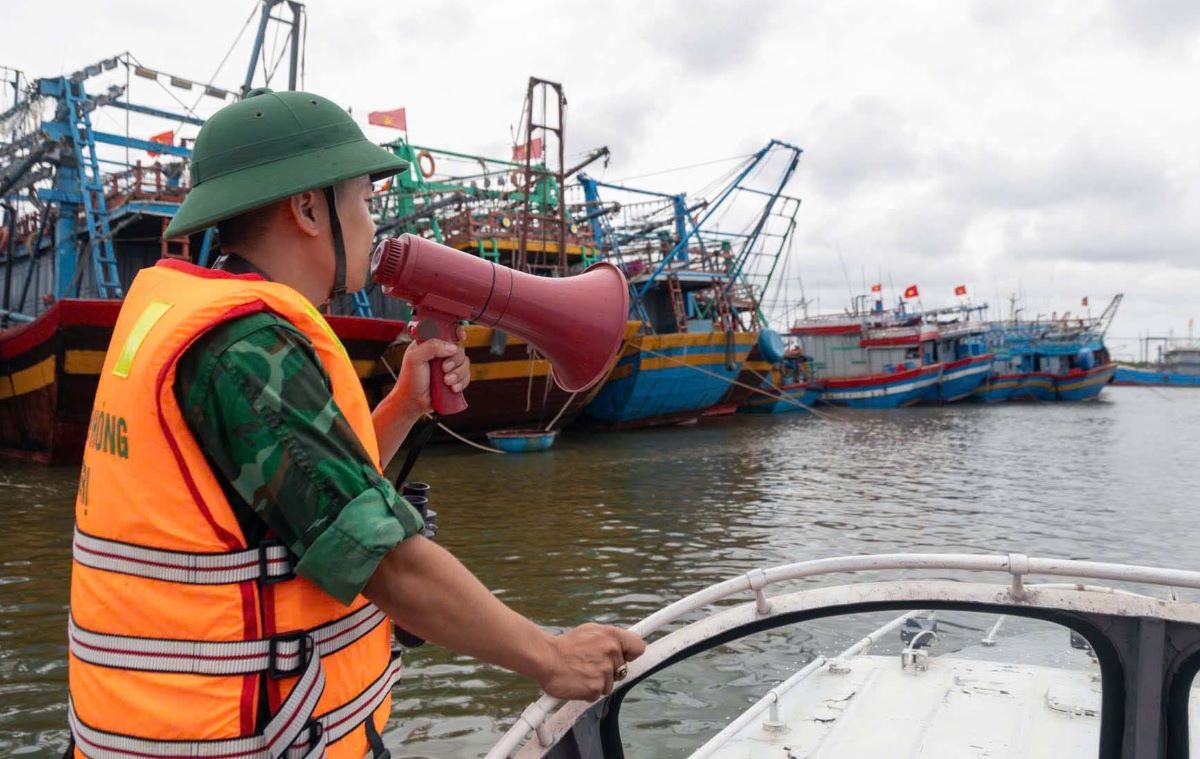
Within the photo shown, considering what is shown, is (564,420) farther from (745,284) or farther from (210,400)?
(210,400)

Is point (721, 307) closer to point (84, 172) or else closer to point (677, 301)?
point (677, 301)

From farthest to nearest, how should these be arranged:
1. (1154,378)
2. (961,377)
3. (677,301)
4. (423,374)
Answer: (1154,378) < (961,377) < (677,301) < (423,374)

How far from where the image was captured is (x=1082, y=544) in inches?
362

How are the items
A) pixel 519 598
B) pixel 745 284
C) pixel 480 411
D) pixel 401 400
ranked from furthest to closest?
pixel 745 284
pixel 480 411
pixel 519 598
pixel 401 400

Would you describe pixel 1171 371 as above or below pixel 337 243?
below

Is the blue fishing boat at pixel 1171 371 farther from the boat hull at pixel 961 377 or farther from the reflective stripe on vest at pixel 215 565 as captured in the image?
the reflective stripe on vest at pixel 215 565

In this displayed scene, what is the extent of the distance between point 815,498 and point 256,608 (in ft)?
37.4

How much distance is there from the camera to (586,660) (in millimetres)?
1412

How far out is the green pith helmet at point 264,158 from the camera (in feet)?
4.27

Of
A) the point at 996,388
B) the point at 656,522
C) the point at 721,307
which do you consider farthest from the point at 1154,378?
the point at 656,522

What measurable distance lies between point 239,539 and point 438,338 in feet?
2.49

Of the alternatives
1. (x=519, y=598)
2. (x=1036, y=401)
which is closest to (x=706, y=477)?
(x=519, y=598)

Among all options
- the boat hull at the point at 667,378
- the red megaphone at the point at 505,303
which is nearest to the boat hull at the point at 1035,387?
the boat hull at the point at 667,378

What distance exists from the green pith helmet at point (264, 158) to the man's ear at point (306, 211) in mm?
36
